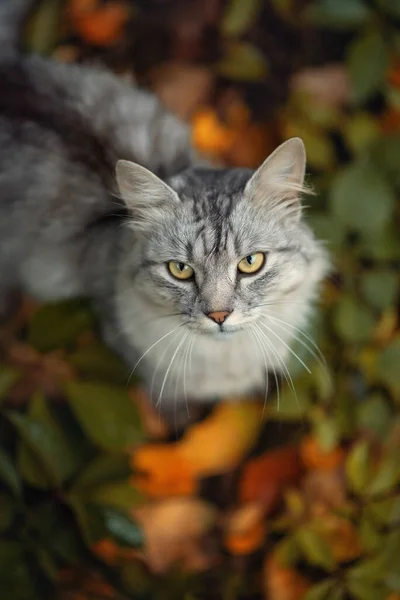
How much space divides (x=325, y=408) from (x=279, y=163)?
63cm

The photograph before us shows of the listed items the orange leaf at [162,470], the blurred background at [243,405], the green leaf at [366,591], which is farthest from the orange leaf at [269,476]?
the green leaf at [366,591]

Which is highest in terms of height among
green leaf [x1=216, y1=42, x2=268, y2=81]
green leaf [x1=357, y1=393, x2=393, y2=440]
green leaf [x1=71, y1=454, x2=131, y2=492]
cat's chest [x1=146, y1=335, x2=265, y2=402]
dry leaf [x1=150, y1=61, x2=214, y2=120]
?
green leaf [x1=216, y1=42, x2=268, y2=81]

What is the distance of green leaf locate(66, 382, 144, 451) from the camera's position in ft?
3.80

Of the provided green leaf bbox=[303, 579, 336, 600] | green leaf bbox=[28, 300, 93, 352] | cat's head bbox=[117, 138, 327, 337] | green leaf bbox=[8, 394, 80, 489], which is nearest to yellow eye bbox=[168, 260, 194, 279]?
cat's head bbox=[117, 138, 327, 337]

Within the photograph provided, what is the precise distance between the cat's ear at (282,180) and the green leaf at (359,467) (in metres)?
0.51

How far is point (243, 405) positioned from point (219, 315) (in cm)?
52

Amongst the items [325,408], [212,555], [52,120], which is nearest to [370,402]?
[325,408]

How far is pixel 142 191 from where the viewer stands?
87 cm

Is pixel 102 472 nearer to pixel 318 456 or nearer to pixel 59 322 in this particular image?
pixel 59 322

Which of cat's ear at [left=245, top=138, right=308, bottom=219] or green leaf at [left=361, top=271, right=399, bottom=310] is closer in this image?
cat's ear at [left=245, top=138, right=308, bottom=219]

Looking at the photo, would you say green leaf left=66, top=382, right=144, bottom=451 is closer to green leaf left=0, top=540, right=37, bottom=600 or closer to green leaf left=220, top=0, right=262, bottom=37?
green leaf left=0, top=540, right=37, bottom=600

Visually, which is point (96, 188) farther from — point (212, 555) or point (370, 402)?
point (212, 555)

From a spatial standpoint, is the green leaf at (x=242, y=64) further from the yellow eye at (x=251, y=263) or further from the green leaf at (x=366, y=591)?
the green leaf at (x=366, y=591)

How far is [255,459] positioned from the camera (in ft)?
4.44
